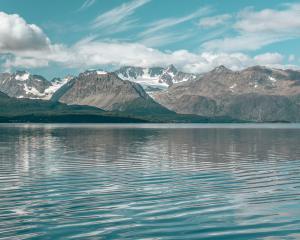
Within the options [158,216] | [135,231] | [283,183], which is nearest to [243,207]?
[158,216]

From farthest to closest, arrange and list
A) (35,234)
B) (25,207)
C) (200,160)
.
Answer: (200,160) → (25,207) → (35,234)

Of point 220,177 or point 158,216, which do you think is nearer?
point 158,216

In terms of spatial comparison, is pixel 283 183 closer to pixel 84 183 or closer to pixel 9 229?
pixel 84 183

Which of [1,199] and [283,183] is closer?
[1,199]

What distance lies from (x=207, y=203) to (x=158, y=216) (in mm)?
6924

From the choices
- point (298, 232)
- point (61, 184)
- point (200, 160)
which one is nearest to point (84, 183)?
point (61, 184)

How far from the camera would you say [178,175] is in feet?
204

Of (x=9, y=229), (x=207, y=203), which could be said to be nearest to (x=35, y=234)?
(x=9, y=229)

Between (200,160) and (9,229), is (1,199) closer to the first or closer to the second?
(9,229)

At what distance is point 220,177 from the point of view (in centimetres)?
5981

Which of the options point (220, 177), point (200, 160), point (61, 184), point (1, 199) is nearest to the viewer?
point (1, 199)

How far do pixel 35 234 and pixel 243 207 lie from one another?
706 inches

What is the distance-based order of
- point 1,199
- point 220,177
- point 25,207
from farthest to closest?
point 220,177 → point 1,199 → point 25,207

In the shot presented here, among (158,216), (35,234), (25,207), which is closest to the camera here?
(35,234)
